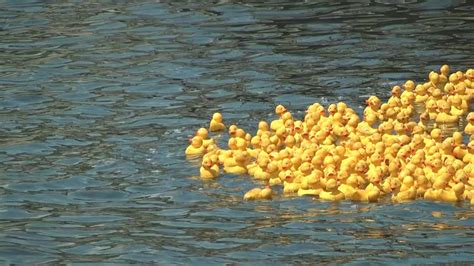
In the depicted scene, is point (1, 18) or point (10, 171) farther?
point (1, 18)

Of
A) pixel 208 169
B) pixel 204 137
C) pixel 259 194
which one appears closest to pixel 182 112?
pixel 204 137

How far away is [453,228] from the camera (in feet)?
35.1

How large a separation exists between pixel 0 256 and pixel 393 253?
354cm

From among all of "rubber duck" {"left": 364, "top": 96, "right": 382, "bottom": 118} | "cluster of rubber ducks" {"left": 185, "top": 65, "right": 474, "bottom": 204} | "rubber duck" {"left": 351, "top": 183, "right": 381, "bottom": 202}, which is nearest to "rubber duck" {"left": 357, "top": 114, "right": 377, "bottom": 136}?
"cluster of rubber ducks" {"left": 185, "top": 65, "right": 474, "bottom": 204}

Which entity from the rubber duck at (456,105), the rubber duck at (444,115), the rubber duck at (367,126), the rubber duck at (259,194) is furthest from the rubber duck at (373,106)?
the rubber duck at (259,194)

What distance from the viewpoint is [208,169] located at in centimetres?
1255

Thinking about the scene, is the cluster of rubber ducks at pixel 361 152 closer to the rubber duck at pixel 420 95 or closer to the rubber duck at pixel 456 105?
the rubber duck at pixel 456 105

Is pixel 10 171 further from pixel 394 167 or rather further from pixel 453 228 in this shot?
pixel 453 228

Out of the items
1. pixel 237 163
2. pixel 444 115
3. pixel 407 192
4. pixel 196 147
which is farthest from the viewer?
pixel 444 115

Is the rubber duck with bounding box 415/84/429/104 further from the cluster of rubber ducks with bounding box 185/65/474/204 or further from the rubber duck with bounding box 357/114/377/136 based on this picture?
the rubber duck with bounding box 357/114/377/136

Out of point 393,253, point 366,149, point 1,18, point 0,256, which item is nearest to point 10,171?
point 0,256

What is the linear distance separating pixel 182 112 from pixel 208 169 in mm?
3002

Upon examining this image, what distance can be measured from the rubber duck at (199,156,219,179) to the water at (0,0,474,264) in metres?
0.12

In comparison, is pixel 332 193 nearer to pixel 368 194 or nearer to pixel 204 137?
pixel 368 194
